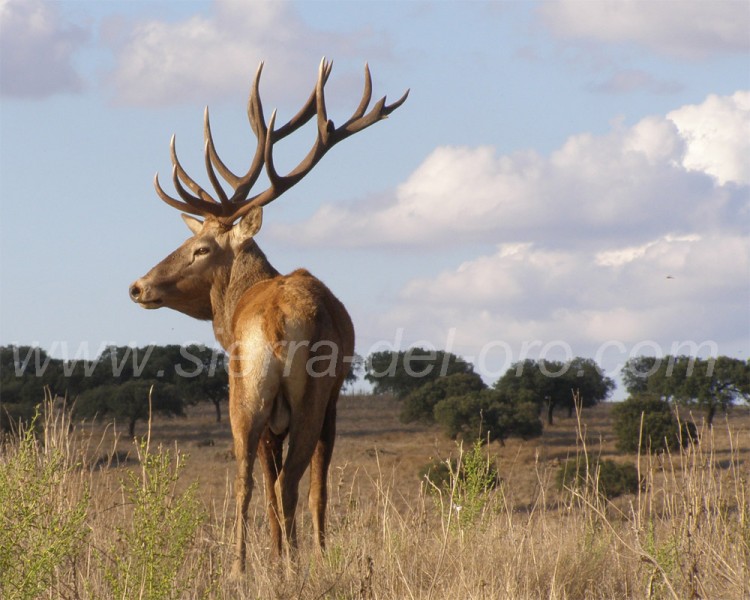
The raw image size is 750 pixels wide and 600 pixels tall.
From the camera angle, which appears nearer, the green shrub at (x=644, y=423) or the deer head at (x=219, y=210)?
the deer head at (x=219, y=210)


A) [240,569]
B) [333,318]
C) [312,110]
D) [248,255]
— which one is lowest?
[240,569]

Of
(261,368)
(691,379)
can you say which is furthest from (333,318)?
(691,379)

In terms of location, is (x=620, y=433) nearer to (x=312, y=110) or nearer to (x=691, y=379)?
(x=691, y=379)

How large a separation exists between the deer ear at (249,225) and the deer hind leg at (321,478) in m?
1.48

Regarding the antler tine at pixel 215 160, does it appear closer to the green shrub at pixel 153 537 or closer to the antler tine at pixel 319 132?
the antler tine at pixel 319 132

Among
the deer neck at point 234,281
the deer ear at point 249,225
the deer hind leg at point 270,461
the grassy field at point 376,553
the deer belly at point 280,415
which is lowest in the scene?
the grassy field at point 376,553

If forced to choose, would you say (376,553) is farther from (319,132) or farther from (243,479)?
(319,132)

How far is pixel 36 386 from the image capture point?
4744cm

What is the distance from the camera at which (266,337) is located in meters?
6.65

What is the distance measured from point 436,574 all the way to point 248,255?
3.07m

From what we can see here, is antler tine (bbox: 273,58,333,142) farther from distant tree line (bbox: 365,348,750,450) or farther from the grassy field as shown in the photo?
distant tree line (bbox: 365,348,750,450)

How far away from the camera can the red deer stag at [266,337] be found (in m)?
6.62

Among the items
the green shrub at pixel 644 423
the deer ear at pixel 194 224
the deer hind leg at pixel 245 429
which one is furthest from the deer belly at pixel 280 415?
the green shrub at pixel 644 423

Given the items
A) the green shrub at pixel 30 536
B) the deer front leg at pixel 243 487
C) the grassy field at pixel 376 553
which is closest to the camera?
the green shrub at pixel 30 536
